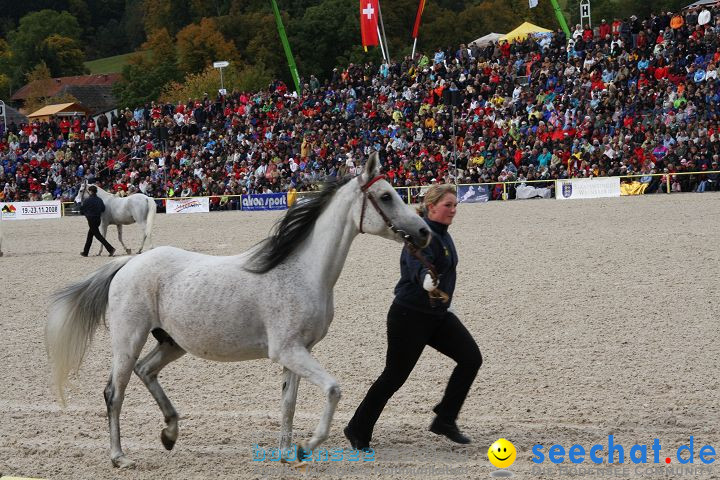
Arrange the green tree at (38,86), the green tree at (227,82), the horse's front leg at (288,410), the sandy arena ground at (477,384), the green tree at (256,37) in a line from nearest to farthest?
the horse's front leg at (288,410), the sandy arena ground at (477,384), the green tree at (227,82), the green tree at (256,37), the green tree at (38,86)

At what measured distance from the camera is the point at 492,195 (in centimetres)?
2969

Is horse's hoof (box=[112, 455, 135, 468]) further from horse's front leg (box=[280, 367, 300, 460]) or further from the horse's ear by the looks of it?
Result: the horse's ear

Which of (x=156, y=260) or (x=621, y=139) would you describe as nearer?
(x=156, y=260)

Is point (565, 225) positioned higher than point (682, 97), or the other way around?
point (682, 97)

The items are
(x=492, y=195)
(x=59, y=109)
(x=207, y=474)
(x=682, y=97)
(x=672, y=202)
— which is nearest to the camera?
(x=207, y=474)

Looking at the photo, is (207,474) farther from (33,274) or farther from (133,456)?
(33,274)

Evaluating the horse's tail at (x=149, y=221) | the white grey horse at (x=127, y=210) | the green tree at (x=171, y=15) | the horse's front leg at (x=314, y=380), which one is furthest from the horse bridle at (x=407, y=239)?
the green tree at (x=171, y=15)

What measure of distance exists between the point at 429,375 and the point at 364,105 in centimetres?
2908

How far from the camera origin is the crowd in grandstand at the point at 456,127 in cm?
2769

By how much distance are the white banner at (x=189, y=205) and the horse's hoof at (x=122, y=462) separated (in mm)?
28726

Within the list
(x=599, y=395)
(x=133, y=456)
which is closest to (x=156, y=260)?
(x=133, y=456)

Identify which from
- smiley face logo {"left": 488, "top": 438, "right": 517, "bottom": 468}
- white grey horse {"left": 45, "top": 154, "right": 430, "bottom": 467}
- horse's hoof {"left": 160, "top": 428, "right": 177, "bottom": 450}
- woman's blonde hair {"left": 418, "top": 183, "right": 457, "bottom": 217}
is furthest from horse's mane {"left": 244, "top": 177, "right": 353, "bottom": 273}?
smiley face logo {"left": 488, "top": 438, "right": 517, "bottom": 468}

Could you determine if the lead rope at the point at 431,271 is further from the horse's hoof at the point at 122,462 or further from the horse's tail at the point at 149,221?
the horse's tail at the point at 149,221

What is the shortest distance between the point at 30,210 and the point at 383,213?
110 feet
